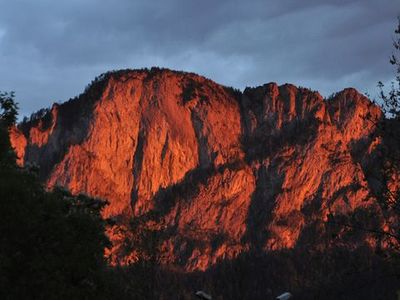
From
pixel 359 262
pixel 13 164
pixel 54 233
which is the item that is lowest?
pixel 359 262

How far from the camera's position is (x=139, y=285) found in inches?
2406

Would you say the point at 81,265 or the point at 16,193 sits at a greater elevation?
the point at 16,193

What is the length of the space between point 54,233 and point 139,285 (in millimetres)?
32586

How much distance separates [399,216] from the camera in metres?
24.4

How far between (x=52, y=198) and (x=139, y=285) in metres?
31.3

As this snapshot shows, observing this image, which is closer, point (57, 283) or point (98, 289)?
point (57, 283)

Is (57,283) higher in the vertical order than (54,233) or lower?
lower

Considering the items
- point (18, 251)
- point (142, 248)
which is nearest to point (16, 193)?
point (18, 251)

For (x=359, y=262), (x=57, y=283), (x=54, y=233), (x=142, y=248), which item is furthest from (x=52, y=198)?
(x=142, y=248)

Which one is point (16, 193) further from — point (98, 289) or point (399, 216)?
point (399, 216)

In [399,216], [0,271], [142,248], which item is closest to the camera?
[399,216]

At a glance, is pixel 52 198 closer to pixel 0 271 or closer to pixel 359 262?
pixel 0 271

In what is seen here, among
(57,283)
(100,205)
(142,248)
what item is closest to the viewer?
(57,283)

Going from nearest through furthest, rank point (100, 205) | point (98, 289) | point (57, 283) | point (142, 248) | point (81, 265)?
point (57, 283)
point (81, 265)
point (98, 289)
point (100, 205)
point (142, 248)
